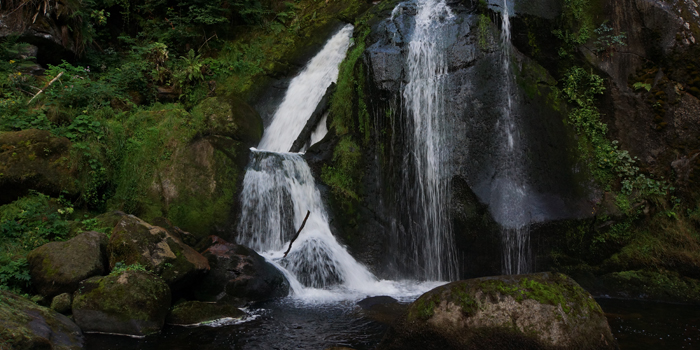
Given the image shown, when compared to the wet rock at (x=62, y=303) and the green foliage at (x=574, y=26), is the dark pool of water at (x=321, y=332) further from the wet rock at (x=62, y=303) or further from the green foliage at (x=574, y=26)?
the green foliage at (x=574, y=26)

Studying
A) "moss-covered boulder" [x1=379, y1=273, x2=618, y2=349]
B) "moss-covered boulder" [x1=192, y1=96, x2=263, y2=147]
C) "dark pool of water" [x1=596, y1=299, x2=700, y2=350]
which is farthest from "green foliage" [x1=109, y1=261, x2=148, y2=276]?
"dark pool of water" [x1=596, y1=299, x2=700, y2=350]

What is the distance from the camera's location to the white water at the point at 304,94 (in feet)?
35.7

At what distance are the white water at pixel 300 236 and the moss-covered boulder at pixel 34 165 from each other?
3.37 m

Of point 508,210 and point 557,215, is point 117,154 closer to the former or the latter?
point 508,210

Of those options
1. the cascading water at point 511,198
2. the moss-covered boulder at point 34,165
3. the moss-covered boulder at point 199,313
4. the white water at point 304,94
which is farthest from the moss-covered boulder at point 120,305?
the cascading water at point 511,198

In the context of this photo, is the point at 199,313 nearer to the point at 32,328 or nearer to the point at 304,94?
the point at 32,328

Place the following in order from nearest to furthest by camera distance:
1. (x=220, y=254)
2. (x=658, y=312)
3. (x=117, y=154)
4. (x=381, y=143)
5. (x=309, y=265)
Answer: (x=658, y=312) → (x=220, y=254) → (x=309, y=265) → (x=117, y=154) → (x=381, y=143)

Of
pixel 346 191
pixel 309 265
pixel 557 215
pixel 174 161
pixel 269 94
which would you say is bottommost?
pixel 309 265

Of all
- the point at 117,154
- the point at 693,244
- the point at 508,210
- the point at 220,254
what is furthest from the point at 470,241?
the point at 117,154

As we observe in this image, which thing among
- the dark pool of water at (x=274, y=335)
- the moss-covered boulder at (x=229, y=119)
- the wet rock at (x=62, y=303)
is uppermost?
the moss-covered boulder at (x=229, y=119)

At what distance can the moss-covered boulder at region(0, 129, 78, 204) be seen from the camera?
297 inches

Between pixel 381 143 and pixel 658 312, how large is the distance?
230 inches

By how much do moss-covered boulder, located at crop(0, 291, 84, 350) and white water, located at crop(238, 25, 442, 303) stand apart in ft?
11.3

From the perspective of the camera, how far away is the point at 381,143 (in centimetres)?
966
